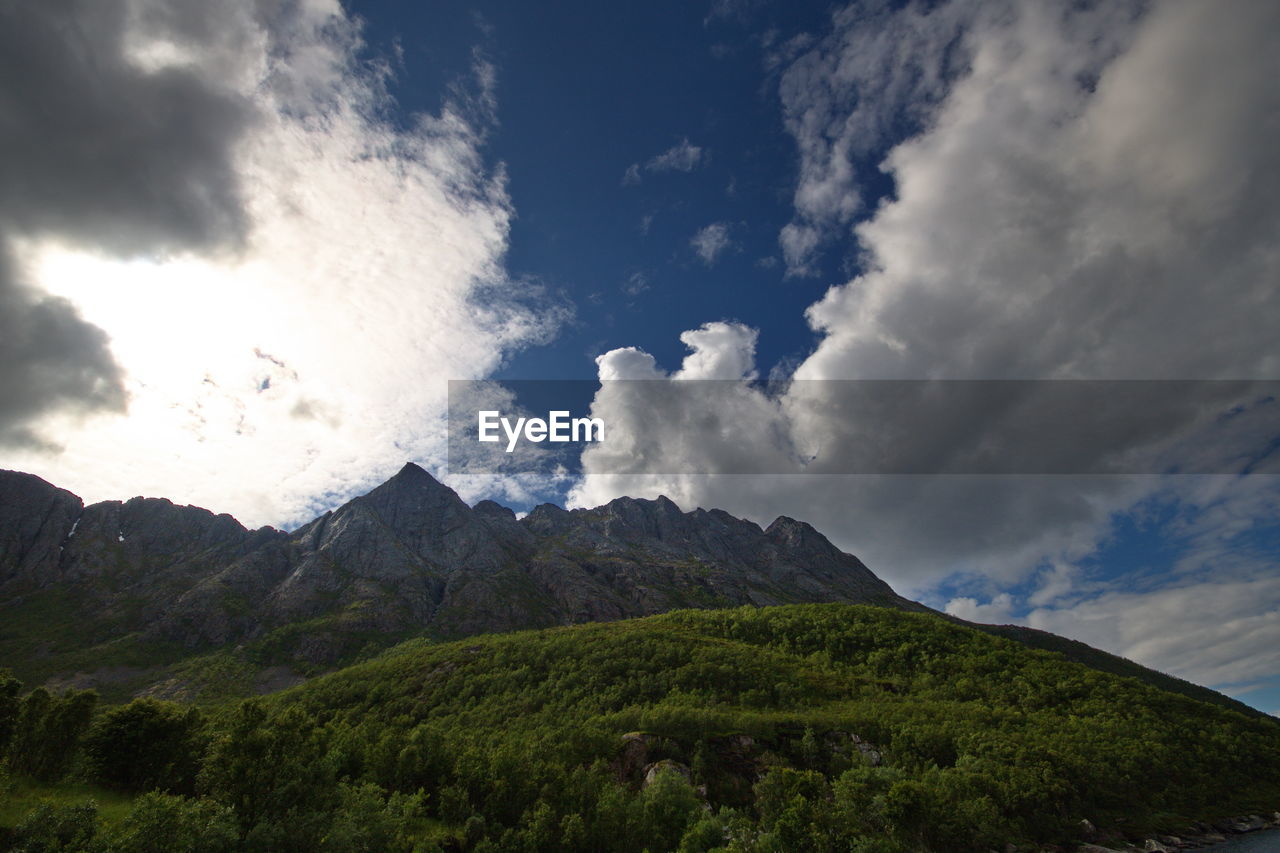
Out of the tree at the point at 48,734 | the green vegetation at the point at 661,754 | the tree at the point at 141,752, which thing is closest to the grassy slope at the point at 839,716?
the green vegetation at the point at 661,754

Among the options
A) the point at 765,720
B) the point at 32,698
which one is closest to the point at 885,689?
the point at 765,720

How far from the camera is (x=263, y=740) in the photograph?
60531mm

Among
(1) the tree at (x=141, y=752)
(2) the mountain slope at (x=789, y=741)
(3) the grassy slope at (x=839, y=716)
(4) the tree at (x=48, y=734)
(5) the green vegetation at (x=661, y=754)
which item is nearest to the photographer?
(5) the green vegetation at (x=661, y=754)

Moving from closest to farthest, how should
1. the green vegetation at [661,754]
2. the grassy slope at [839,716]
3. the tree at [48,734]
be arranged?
the green vegetation at [661,754] → the tree at [48,734] → the grassy slope at [839,716]

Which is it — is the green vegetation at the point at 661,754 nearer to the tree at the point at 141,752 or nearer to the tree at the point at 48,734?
the tree at the point at 141,752

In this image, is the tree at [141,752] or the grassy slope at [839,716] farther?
the grassy slope at [839,716]

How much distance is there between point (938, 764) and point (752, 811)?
47769mm

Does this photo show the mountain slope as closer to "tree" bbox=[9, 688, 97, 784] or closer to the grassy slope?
the grassy slope

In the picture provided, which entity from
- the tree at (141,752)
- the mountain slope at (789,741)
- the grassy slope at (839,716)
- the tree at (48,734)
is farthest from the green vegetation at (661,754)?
the grassy slope at (839,716)

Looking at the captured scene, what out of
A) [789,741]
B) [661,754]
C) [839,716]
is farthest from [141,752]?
[839,716]

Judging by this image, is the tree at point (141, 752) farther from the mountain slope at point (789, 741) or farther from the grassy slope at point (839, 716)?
the grassy slope at point (839, 716)

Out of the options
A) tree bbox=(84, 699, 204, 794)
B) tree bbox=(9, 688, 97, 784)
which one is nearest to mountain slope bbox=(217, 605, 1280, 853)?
tree bbox=(84, 699, 204, 794)

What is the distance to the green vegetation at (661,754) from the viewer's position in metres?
61.2

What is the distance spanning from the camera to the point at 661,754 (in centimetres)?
11806
